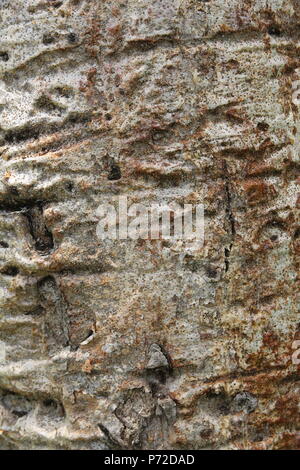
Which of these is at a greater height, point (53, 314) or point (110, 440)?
point (53, 314)

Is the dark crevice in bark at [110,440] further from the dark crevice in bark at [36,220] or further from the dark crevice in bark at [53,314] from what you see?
the dark crevice in bark at [36,220]

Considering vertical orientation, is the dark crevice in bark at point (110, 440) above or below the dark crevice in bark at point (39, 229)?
below

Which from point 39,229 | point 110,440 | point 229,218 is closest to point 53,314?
point 39,229

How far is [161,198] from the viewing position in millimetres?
1707

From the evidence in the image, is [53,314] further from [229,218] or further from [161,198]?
[229,218]

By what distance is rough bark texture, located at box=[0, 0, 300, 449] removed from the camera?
168 cm

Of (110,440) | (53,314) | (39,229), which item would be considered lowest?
(110,440)

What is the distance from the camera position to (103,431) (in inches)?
68.2

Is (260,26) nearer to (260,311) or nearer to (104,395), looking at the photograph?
(260,311)

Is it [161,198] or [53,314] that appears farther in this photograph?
[53,314]

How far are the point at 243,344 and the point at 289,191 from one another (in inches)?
18.3

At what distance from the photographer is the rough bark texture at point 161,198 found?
1680 mm

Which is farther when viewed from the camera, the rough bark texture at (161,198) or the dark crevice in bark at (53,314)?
the dark crevice in bark at (53,314)

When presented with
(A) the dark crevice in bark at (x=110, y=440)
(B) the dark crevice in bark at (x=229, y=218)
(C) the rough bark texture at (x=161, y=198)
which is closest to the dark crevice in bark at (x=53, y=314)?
(C) the rough bark texture at (x=161, y=198)
